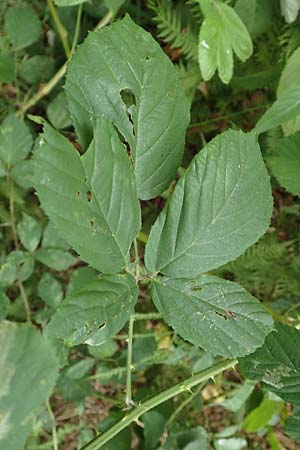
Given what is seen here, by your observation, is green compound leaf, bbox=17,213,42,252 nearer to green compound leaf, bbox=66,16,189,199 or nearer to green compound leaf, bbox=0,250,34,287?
green compound leaf, bbox=0,250,34,287

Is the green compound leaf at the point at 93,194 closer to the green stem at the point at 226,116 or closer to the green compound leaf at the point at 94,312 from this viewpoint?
the green compound leaf at the point at 94,312

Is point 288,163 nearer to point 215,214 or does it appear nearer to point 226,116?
point 215,214

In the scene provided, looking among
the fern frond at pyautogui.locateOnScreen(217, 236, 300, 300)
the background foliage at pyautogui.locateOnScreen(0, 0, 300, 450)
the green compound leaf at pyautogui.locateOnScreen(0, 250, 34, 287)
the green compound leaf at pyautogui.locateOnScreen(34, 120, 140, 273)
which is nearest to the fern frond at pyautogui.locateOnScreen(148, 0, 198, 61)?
the background foliage at pyautogui.locateOnScreen(0, 0, 300, 450)

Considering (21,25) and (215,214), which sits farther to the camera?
(21,25)

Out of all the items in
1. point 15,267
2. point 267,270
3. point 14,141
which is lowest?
point 267,270

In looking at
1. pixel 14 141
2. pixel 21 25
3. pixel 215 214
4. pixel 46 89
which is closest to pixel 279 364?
pixel 215 214

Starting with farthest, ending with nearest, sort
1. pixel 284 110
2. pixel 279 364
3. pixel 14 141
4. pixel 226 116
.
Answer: pixel 226 116
pixel 14 141
pixel 284 110
pixel 279 364

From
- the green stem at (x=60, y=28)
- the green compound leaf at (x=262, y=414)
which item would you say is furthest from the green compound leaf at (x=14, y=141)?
the green compound leaf at (x=262, y=414)
